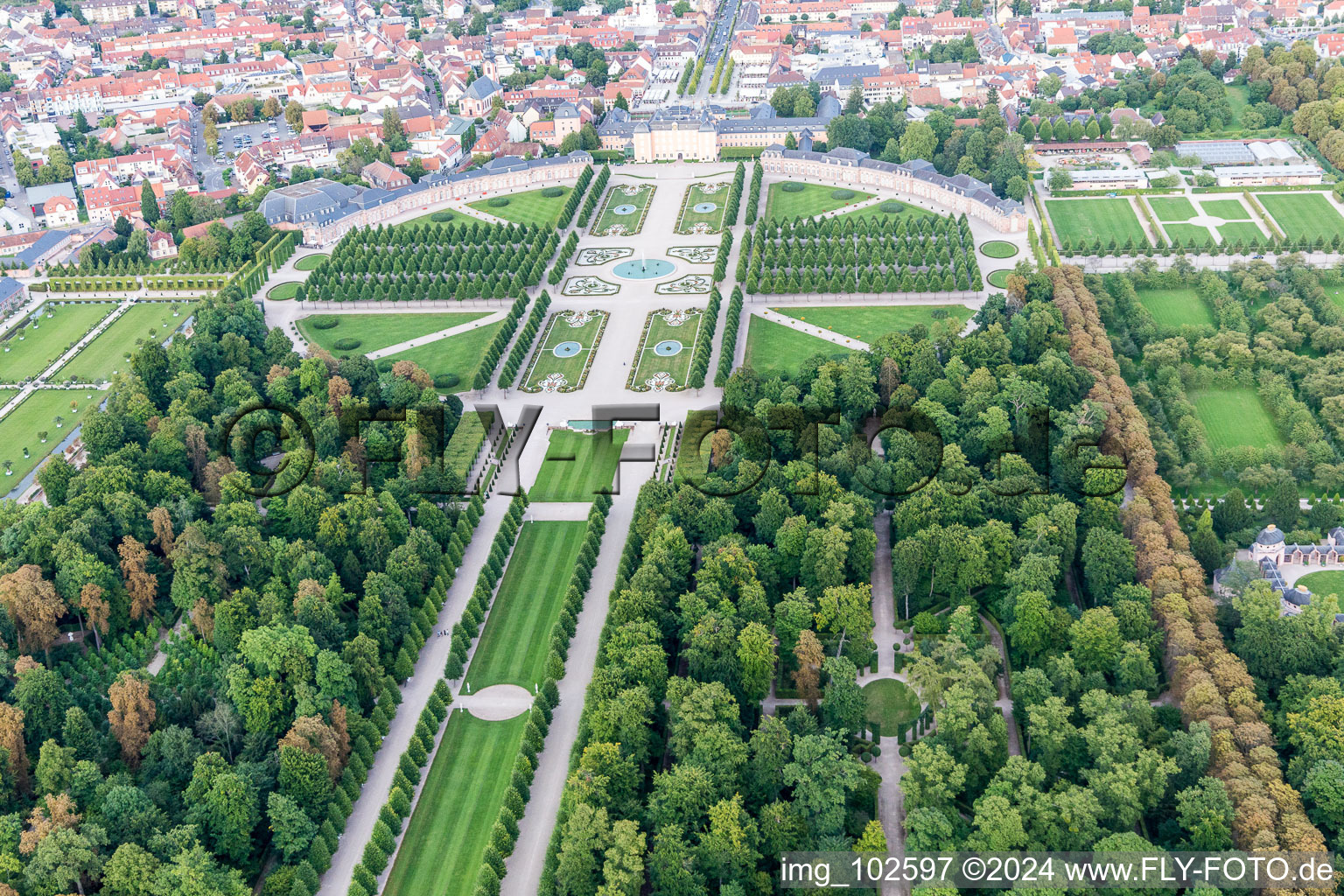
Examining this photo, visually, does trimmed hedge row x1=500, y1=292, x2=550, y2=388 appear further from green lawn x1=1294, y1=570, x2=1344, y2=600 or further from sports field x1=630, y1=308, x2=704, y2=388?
green lawn x1=1294, y1=570, x2=1344, y2=600

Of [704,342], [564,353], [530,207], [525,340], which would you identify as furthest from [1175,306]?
[530,207]

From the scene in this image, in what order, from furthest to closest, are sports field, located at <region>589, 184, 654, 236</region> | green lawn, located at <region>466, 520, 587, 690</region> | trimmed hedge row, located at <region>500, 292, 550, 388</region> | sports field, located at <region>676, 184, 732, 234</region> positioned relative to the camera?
sports field, located at <region>589, 184, 654, 236</region> < sports field, located at <region>676, 184, 732, 234</region> < trimmed hedge row, located at <region>500, 292, 550, 388</region> < green lawn, located at <region>466, 520, 587, 690</region>

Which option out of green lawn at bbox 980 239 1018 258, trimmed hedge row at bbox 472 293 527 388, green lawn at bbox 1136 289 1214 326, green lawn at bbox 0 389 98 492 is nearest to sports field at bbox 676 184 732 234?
trimmed hedge row at bbox 472 293 527 388

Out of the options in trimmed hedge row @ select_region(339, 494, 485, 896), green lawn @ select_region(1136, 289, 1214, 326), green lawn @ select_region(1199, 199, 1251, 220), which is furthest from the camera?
green lawn @ select_region(1199, 199, 1251, 220)

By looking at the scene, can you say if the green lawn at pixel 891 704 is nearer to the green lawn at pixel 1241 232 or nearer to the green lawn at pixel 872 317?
the green lawn at pixel 872 317

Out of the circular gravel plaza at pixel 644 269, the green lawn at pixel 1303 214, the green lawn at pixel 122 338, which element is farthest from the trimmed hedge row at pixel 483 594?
the green lawn at pixel 1303 214

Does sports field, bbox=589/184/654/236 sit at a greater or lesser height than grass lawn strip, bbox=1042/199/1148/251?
lesser
